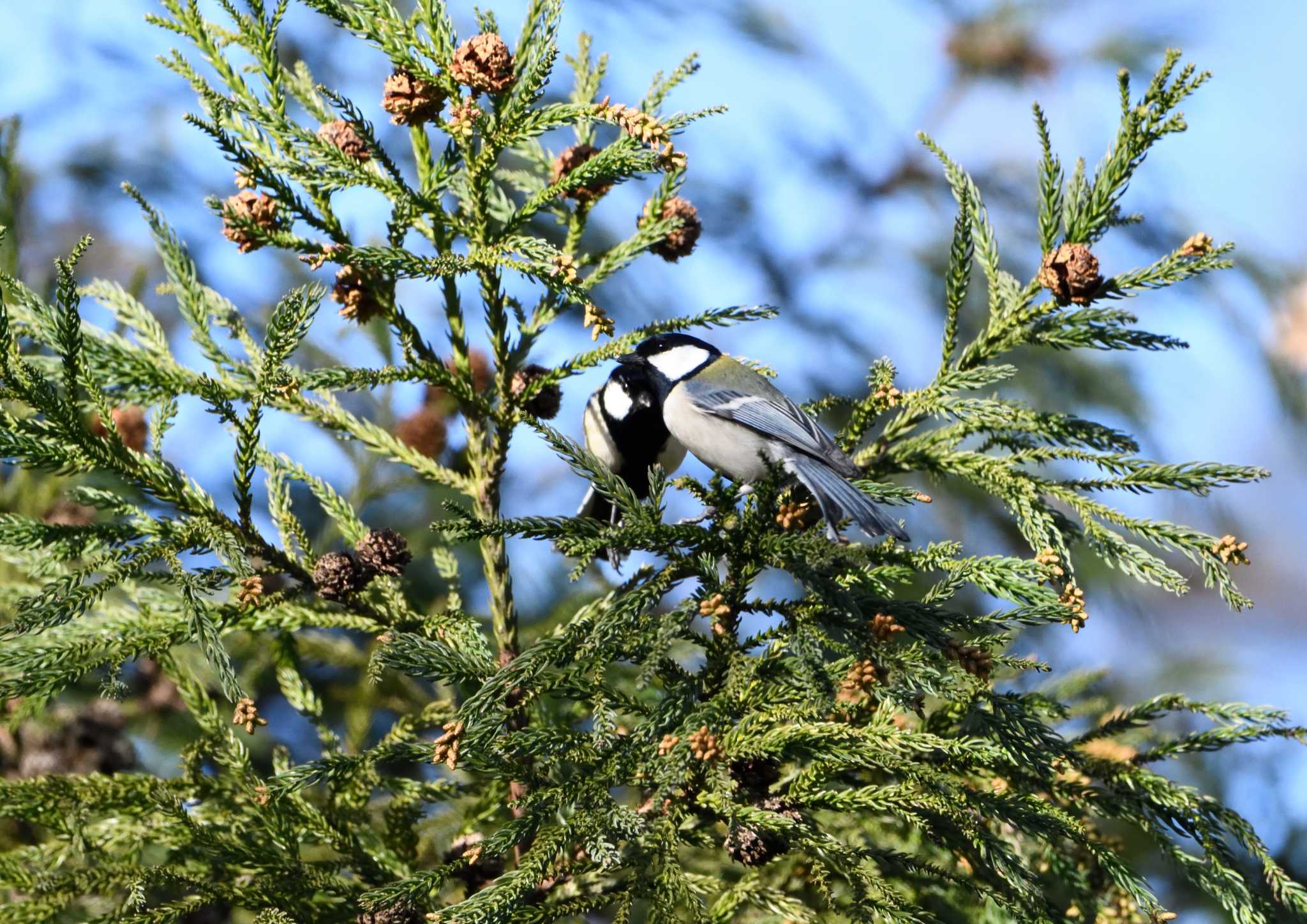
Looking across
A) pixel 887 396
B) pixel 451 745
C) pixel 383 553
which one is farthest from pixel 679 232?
pixel 451 745

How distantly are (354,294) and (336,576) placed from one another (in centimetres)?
46

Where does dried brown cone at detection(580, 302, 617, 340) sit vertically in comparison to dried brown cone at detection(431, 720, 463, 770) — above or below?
above

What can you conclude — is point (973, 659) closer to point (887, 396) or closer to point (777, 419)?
point (887, 396)

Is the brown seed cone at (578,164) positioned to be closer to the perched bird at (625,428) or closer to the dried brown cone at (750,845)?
the perched bird at (625,428)

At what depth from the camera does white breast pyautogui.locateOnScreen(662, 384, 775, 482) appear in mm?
2157

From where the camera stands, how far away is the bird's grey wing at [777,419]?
1.76 meters

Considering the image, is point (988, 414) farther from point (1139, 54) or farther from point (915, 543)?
point (1139, 54)

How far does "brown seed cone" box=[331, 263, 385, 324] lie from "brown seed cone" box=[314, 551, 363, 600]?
409mm

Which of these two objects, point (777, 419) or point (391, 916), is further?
point (777, 419)

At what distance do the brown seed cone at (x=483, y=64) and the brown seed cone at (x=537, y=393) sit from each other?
0.44 metres

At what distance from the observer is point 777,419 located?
6.69 feet

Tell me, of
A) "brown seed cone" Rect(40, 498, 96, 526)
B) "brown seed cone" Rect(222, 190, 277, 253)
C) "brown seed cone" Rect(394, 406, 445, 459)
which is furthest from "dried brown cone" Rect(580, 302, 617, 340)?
"brown seed cone" Rect(40, 498, 96, 526)

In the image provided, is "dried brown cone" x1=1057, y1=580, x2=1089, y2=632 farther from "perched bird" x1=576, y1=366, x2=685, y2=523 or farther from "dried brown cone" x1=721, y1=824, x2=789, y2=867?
"perched bird" x1=576, y1=366, x2=685, y2=523

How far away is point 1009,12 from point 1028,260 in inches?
41.0
